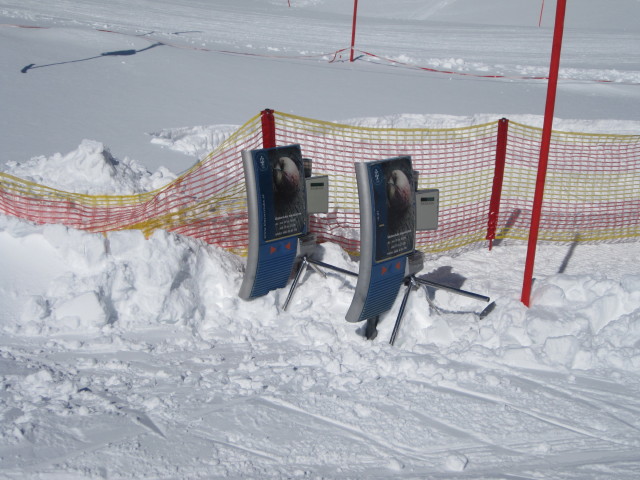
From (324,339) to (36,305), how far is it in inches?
85.4

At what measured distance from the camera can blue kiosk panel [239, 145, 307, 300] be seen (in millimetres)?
5363

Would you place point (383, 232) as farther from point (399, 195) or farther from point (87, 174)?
point (87, 174)

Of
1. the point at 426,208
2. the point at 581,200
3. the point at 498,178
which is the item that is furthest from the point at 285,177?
the point at 581,200

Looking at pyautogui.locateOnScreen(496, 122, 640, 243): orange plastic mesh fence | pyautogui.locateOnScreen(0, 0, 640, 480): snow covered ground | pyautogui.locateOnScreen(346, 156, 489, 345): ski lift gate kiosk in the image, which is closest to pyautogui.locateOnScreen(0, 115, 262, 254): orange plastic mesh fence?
pyautogui.locateOnScreen(0, 0, 640, 480): snow covered ground

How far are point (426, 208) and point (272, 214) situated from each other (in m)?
1.28

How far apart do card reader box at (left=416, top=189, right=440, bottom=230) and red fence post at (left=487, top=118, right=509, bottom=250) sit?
207 centimetres

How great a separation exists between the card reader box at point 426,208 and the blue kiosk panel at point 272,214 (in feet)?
3.52

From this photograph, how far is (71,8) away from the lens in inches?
883

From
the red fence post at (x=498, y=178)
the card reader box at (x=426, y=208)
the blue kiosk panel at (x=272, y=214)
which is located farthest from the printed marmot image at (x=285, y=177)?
the red fence post at (x=498, y=178)

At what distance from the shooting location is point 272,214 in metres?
5.50

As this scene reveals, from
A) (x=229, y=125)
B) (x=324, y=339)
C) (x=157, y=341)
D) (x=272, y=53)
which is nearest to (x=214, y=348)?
(x=157, y=341)

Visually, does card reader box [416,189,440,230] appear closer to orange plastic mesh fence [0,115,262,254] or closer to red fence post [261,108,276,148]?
red fence post [261,108,276,148]

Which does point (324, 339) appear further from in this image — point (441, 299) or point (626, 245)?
point (626, 245)

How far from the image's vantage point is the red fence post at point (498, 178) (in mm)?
6883
